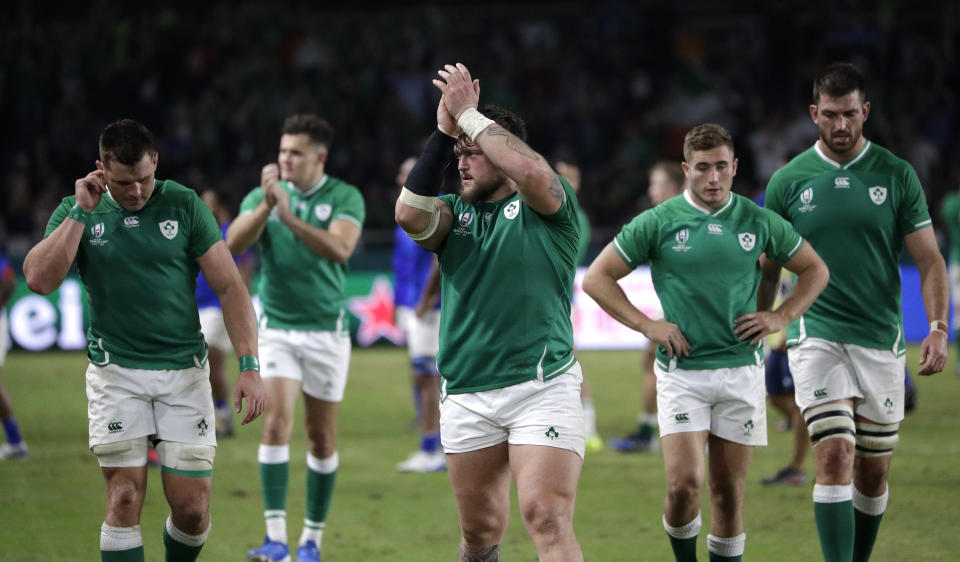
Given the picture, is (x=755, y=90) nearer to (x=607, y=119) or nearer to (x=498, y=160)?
(x=607, y=119)

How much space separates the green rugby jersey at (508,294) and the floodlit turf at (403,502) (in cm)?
267

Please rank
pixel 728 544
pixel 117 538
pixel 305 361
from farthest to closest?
pixel 305 361, pixel 728 544, pixel 117 538

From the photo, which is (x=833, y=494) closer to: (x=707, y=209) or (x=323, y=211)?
(x=707, y=209)

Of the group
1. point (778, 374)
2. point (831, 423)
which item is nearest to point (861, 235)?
point (831, 423)

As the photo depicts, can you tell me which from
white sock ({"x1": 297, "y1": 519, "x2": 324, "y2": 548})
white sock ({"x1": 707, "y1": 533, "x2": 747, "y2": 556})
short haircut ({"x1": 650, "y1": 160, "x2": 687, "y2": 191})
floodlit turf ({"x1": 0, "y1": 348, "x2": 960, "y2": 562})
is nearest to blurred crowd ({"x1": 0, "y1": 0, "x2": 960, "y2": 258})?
floodlit turf ({"x1": 0, "y1": 348, "x2": 960, "y2": 562})

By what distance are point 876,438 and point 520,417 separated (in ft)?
8.42

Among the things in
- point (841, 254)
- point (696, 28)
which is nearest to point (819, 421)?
point (841, 254)

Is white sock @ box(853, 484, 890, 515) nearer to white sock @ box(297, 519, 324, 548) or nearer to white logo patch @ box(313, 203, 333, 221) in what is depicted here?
white sock @ box(297, 519, 324, 548)

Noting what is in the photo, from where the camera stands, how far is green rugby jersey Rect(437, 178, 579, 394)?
5.39 metres

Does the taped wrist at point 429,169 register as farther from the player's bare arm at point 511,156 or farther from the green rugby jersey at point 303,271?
the green rugby jersey at point 303,271

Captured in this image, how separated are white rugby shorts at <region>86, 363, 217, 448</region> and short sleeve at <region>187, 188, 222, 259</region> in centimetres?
61

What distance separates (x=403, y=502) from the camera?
950 cm

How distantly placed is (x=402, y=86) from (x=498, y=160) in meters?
19.3

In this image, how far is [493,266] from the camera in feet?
17.8
